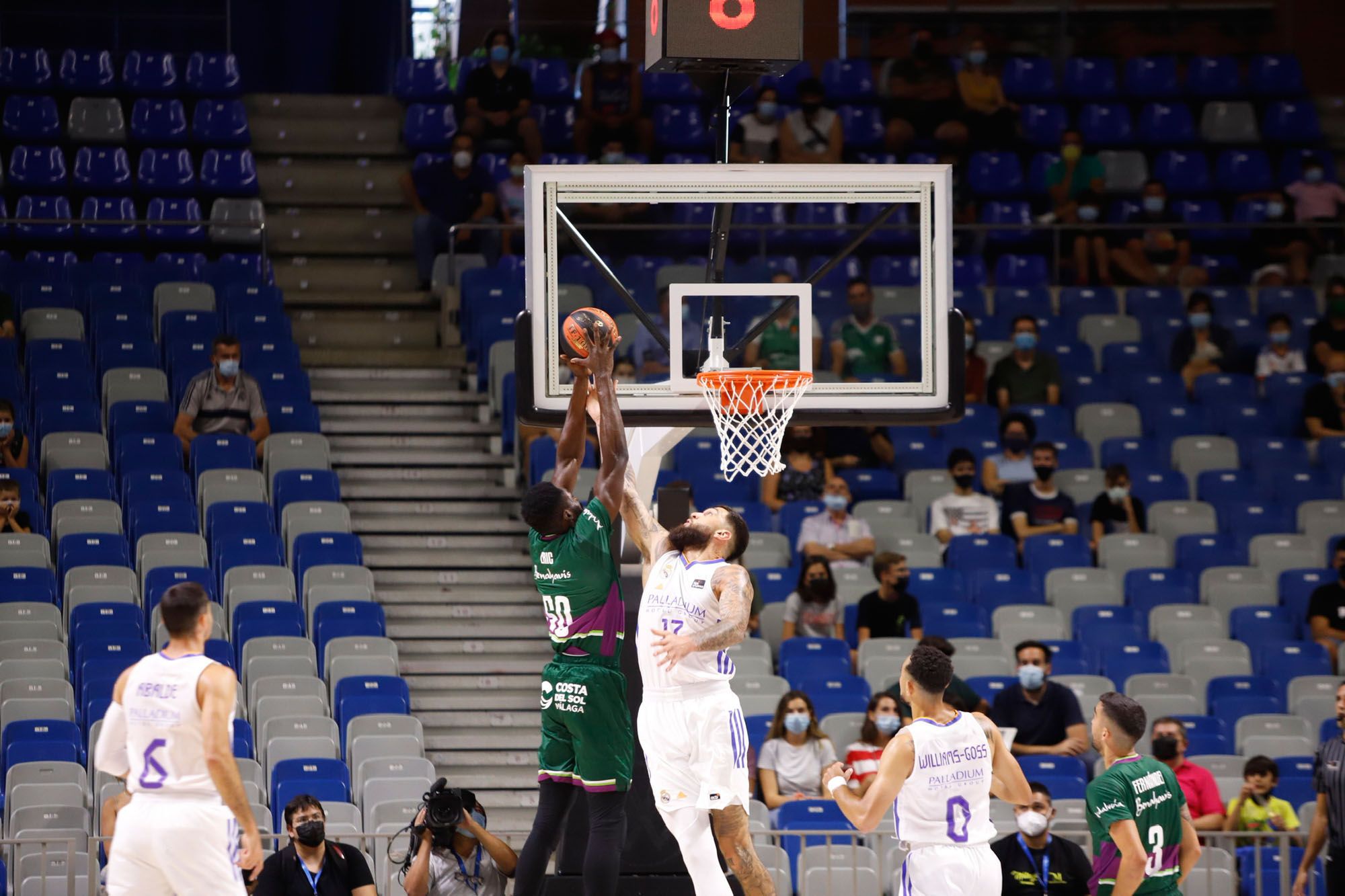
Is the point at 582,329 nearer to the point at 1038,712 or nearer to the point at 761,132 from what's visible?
the point at 1038,712

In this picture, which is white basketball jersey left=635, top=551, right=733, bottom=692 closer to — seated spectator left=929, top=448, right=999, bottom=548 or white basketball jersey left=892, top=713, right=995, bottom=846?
white basketball jersey left=892, top=713, right=995, bottom=846

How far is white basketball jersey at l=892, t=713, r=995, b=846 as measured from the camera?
6453 mm

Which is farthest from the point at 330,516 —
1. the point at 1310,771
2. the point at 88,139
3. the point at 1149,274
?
the point at 1149,274

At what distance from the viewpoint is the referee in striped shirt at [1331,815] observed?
8.78 meters

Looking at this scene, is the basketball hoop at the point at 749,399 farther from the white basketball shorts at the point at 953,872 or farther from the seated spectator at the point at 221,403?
the seated spectator at the point at 221,403

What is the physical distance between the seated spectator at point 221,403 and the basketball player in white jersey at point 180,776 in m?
7.04

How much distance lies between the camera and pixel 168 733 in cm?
605

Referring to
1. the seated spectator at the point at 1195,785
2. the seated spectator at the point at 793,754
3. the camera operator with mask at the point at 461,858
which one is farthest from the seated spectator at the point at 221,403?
the seated spectator at the point at 1195,785

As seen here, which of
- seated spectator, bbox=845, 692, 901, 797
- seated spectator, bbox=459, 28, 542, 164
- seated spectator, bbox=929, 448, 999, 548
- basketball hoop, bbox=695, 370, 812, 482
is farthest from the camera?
seated spectator, bbox=459, 28, 542, 164

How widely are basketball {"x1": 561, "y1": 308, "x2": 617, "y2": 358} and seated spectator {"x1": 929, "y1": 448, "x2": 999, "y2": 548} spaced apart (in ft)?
20.2

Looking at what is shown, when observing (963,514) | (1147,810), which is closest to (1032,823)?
(1147,810)

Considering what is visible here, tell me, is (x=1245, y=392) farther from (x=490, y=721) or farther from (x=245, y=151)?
(x=245, y=151)

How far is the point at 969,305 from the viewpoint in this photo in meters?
15.4

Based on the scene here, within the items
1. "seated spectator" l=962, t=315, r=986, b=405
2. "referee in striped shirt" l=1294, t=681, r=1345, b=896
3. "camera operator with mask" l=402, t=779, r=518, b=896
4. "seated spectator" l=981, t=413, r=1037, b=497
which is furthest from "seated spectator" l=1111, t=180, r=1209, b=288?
"camera operator with mask" l=402, t=779, r=518, b=896
